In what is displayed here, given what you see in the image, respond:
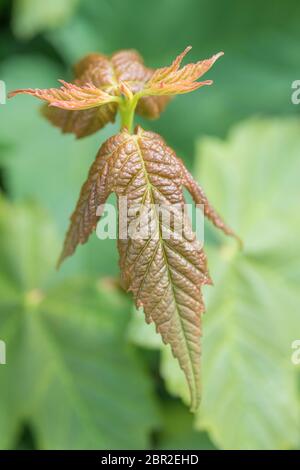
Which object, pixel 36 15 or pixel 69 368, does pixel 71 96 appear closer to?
pixel 69 368

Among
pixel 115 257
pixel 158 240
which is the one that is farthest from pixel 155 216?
pixel 115 257

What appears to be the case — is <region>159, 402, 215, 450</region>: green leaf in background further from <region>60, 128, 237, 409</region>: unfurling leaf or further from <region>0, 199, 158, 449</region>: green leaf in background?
<region>60, 128, 237, 409</region>: unfurling leaf

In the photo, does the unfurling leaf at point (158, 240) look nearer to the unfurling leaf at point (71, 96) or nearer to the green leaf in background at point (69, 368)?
the unfurling leaf at point (71, 96)

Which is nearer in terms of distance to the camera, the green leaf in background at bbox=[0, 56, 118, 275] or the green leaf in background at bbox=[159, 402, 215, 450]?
the green leaf in background at bbox=[159, 402, 215, 450]

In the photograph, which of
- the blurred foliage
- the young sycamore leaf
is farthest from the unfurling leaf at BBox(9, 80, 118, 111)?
the blurred foliage
